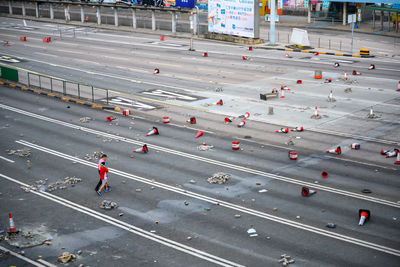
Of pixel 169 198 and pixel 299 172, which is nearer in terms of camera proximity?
pixel 169 198

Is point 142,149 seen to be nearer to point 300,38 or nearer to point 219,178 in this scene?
point 219,178

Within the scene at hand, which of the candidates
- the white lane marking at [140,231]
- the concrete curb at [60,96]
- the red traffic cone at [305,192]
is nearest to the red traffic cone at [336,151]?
the red traffic cone at [305,192]

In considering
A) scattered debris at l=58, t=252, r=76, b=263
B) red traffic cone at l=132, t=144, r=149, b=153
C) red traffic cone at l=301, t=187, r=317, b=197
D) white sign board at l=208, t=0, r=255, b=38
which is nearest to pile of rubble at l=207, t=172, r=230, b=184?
red traffic cone at l=301, t=187, r=317, b=197

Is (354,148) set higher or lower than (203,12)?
lower

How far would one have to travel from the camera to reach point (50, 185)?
2305 cm

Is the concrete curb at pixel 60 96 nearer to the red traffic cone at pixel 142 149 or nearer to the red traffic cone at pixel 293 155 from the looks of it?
the red traffic cone at pixel 142 149

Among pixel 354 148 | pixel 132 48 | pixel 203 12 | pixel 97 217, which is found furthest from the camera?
pixel 203 12

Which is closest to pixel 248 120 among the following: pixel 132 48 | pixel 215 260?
pixel 215 260

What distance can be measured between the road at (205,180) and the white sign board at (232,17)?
17.8 meters

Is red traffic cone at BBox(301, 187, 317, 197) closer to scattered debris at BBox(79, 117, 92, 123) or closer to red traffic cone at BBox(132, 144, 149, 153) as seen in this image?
red traffic cone at BBox(132, 144, 149, 153)

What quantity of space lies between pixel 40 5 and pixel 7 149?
6506cm

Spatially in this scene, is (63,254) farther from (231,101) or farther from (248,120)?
(231,101)

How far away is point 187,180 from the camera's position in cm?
2317

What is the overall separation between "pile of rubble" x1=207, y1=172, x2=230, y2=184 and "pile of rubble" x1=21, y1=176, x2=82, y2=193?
18.7 ft
